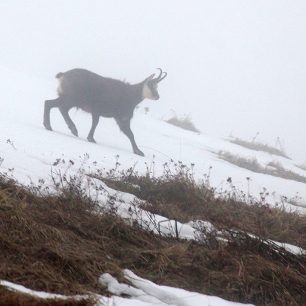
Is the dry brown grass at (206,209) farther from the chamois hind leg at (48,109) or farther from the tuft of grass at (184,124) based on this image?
the tuft of grass at (184,124)

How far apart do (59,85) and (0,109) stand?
4.12 feet

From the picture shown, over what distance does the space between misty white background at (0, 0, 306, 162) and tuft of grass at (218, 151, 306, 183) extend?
173 inches

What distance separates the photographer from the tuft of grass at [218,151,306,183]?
39.7 ft

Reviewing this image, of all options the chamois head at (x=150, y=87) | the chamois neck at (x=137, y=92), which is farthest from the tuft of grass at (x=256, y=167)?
the chamois neck at (x=137, y=92)

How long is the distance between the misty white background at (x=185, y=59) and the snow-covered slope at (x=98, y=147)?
1.10 meters

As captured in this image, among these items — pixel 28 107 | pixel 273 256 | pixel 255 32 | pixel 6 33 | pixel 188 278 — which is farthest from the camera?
pixel 255 32

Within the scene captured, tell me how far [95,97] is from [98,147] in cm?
151

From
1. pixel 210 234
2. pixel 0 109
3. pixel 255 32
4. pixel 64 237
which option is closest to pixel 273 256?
pixel 210 234

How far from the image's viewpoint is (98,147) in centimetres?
875

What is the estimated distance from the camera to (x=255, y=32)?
115 m

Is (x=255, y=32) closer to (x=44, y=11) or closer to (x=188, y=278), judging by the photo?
(x=44, y=11)

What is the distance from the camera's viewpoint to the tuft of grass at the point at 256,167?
1210 centimetres

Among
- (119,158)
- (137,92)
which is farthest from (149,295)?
(137,92)

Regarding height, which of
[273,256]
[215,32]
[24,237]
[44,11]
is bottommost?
[24,237]
